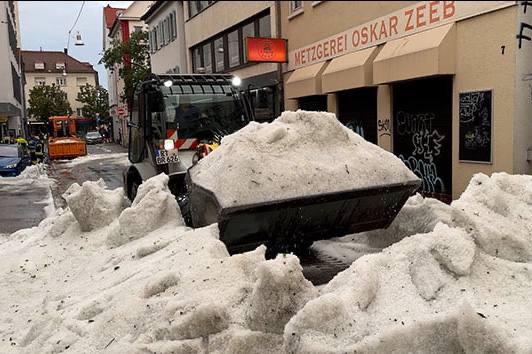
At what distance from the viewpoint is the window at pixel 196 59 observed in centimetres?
2705

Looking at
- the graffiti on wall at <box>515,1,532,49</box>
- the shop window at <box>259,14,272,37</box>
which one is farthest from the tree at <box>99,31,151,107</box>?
the graffiti on wall at <box>515,1,532,49</box>

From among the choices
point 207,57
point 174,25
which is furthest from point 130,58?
point 207,57

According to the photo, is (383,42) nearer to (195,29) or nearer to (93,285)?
(93,285)

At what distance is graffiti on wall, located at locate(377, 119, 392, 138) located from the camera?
12.9m

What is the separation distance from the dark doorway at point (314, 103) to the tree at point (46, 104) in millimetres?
56193

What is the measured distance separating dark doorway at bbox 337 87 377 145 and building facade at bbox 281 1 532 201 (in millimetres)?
27

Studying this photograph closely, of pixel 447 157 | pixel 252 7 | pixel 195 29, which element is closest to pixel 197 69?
pixel 195 29

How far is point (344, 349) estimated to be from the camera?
9.23 ft

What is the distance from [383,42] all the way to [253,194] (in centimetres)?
902

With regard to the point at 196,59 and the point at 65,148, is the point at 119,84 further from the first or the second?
the point at 196,59

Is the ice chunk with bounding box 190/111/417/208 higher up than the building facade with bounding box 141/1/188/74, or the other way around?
the building facade with bounding box 141/1/188/74

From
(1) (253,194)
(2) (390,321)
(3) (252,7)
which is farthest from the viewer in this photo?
(1) (253,194)

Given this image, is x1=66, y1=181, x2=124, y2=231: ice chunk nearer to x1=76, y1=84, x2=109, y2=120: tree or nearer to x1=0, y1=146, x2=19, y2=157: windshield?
x1=0, y1=146, x2=19, y2=157: windshield

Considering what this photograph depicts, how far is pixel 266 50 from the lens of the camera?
17031 mm
